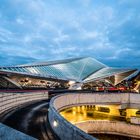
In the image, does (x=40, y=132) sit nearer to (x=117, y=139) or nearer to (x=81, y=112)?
(x=117, y=139)

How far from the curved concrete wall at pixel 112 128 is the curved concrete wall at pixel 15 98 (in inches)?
328

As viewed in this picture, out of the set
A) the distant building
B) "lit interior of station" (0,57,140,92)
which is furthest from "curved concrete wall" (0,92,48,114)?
"lit interior of station" (0,57,140,92)

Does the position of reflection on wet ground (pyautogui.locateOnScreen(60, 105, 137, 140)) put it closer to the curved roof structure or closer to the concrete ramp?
the curved roof structure

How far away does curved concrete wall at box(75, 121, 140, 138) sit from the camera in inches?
1295

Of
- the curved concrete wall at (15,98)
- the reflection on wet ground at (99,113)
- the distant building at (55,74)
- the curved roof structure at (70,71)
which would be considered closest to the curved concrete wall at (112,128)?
the reflection on wet ground at (99,113)

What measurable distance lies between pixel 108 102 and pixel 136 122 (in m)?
5.10

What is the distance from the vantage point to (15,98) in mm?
24938

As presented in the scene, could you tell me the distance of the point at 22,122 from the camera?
15.4 meters

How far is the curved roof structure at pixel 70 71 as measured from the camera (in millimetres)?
66875

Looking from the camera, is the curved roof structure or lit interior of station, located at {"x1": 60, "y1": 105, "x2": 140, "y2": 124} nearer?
lit interior of station, located at {"x1": 60, "y1": 105, "x2": 140, "y2": 124}

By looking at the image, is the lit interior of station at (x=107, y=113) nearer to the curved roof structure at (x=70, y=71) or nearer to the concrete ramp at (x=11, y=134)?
the curved roof structure at (x=70, y=71)

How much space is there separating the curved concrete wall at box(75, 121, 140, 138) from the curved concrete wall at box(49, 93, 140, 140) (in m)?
3.18

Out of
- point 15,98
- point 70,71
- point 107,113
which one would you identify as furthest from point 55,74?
point 15,98

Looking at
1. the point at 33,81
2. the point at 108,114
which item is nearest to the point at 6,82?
the point at 33,81
